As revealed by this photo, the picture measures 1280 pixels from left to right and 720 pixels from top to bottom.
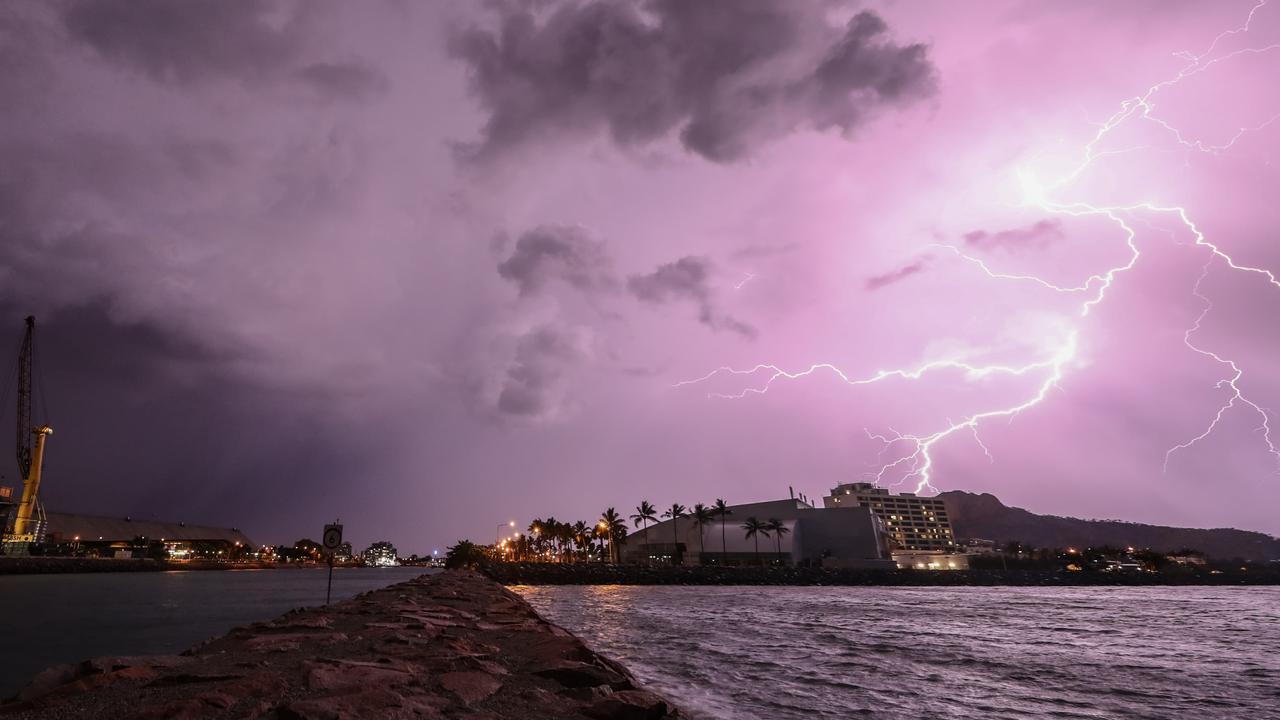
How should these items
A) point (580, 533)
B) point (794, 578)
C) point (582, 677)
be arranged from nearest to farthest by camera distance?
point (582, 677)
point (794, 578)
point (580, 533)

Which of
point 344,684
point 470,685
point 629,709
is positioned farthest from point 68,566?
point 629,709

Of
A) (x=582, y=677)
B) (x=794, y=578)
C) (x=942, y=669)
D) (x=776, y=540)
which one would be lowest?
(x=794, y=578)

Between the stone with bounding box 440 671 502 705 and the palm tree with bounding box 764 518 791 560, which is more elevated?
the stone with bounding box 440 671 502 705

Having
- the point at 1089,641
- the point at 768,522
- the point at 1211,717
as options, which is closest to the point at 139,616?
the point at 1211,717

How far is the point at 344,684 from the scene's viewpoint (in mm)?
5547

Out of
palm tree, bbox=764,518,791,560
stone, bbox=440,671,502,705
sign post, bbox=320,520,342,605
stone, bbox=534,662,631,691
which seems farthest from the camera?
palm tree, bbox=764,518,791,560

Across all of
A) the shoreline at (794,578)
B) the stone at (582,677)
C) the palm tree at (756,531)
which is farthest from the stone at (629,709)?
the palm tree at (756,531)

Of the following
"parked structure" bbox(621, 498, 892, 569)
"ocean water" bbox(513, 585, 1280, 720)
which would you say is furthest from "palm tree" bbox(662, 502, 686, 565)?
"ocean water" bbox(513, 585, 1280, 720)

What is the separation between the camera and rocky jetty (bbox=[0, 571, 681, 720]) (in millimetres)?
4570

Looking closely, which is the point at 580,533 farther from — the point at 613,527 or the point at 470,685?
the point at 470,685

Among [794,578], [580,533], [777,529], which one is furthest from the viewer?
[580,533]

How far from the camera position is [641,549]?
14212cm

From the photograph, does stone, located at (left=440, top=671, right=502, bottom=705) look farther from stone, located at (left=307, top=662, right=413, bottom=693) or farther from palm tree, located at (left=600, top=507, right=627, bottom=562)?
palm tree, located at (left=600, top=507, right=627, bottom=562)

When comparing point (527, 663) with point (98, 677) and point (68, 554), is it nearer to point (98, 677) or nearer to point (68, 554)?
point (98, 677)
